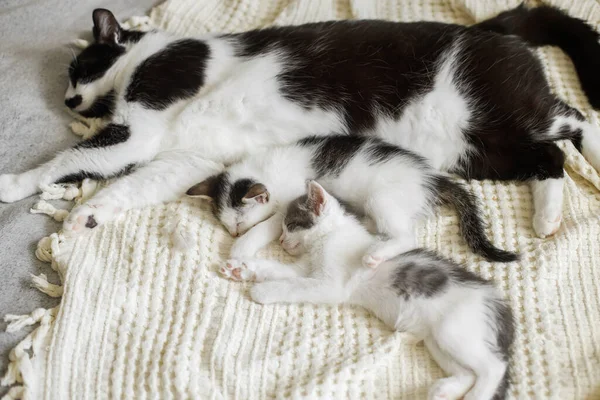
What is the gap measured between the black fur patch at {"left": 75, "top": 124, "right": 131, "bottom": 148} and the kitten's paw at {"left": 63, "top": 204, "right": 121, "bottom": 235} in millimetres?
229

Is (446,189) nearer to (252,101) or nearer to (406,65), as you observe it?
(406,65)

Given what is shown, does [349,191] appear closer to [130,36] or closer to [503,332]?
[503,332]

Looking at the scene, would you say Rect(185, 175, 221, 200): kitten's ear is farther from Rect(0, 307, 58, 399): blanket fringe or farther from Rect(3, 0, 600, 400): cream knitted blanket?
Rect(0, 307, 58, 399): blanket fringe

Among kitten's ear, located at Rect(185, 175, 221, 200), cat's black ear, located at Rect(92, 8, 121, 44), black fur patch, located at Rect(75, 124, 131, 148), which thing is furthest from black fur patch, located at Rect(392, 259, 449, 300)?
cat's black ear, located at Rect(92, 8, 121, 44)

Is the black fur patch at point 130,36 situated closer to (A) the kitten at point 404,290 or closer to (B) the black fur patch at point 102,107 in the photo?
(B) the black fur patch at point 102,107

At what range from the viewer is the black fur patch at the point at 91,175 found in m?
1.79

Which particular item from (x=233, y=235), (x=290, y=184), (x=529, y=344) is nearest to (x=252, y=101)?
(x=290, y=184)

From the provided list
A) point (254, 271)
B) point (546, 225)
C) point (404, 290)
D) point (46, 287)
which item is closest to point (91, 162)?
point (46, 287)

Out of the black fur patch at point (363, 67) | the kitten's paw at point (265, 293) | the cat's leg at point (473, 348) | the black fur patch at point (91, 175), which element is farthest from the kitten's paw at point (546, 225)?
the black fur patch at point (91, 175)

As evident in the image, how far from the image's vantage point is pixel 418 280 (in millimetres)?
1410

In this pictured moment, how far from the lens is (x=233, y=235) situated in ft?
5.54

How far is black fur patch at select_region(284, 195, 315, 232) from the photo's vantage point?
5.16 ft

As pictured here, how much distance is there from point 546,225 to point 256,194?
765 mm

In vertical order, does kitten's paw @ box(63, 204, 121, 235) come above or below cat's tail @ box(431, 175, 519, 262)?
below
